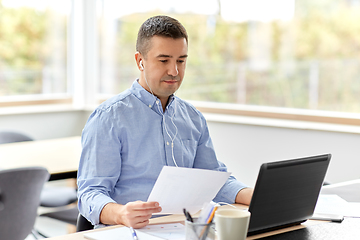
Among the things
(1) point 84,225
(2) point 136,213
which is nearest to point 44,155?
(1) point 84,225

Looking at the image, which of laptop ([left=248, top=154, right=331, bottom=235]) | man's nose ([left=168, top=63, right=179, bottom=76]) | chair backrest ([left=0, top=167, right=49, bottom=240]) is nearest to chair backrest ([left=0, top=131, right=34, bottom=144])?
chair backrest ([left=0, top=167, right=49, bottom=240])

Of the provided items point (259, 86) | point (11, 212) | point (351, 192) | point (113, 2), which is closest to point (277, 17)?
point (259, 86)

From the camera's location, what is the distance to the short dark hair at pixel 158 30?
1566 mm

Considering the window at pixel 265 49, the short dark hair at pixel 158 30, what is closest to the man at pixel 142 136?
the short dark hair at pixel 158 30

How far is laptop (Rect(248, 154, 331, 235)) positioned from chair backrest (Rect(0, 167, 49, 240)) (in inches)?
49.7

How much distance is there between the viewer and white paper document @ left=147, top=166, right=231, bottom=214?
4.04 ft

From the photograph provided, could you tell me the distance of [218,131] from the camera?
383cm

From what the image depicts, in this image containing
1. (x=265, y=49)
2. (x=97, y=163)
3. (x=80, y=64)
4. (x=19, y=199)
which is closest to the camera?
(x=97, y=163)

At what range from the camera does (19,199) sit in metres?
2.15

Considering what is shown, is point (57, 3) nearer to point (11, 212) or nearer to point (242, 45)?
point (242, 45)

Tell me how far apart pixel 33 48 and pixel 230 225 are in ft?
13.4

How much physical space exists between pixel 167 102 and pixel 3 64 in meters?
3.19

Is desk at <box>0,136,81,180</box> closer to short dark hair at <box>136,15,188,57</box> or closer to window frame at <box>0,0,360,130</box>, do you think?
short dark hair at <box>136,15,188,57</box>

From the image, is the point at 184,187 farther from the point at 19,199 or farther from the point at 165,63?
the point at 19,199
